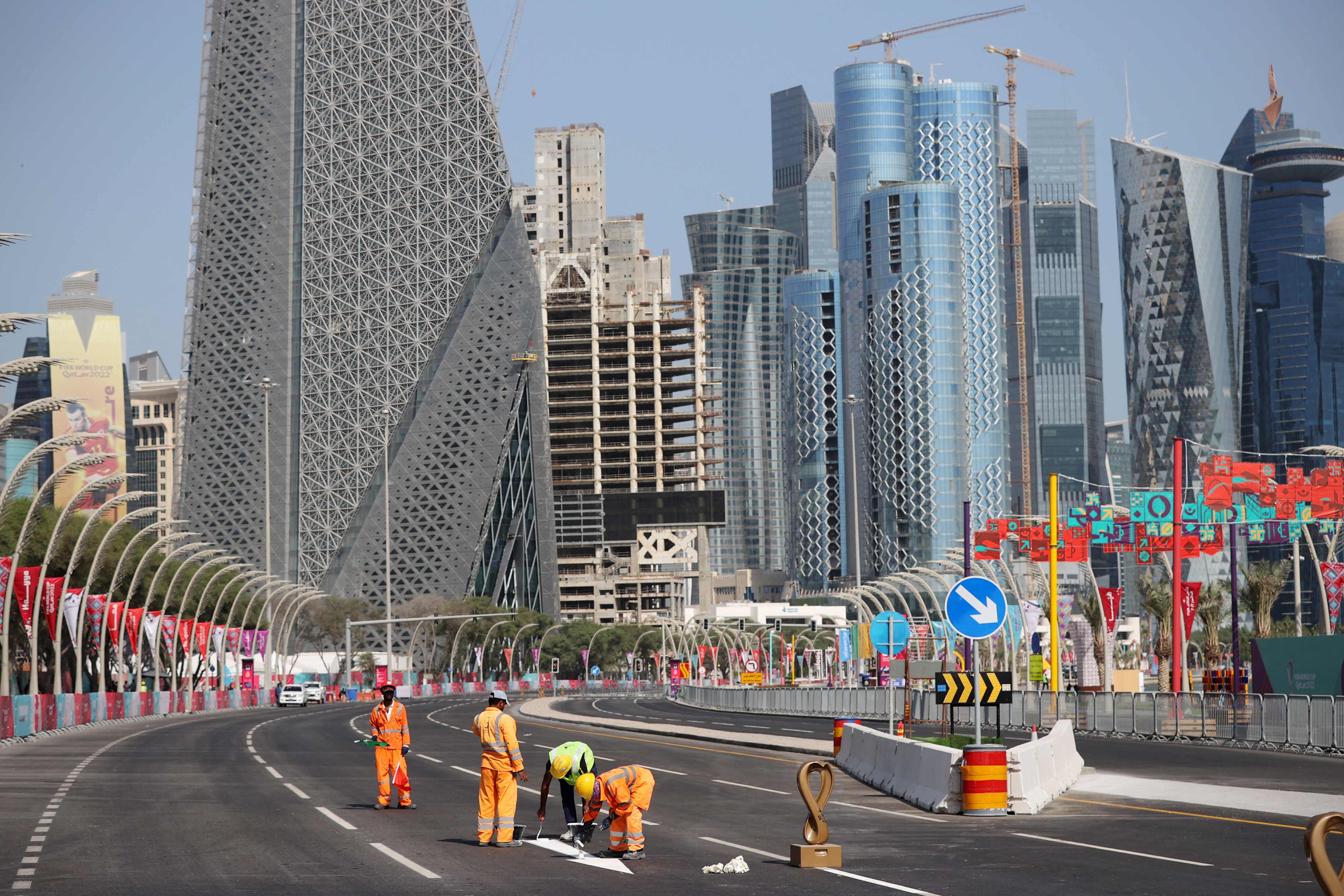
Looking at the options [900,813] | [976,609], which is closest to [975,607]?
[976,609]

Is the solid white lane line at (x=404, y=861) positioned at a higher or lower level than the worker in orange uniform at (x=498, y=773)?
lower

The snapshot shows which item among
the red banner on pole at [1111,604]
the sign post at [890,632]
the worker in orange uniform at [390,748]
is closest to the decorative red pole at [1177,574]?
the sign post at [890,632]

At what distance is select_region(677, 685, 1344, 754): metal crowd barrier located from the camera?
3475 centimetres

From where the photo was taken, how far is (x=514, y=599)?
6870 inches

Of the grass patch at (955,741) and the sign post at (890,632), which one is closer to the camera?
the grass patch at (955,741)

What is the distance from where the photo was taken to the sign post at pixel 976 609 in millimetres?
20875

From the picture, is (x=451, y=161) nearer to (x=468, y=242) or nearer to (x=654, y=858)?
(x=468, y=242)

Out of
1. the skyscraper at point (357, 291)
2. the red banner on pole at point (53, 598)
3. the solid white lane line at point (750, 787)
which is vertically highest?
the skyscraper at point (357, 291)

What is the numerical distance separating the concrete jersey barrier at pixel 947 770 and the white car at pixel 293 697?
207ft

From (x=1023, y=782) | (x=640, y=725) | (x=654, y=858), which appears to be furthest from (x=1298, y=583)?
(x=654, y=858)

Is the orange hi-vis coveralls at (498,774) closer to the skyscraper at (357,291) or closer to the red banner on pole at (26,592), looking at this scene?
the red banner on pole at (26,592)

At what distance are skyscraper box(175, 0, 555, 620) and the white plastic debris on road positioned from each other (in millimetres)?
141364

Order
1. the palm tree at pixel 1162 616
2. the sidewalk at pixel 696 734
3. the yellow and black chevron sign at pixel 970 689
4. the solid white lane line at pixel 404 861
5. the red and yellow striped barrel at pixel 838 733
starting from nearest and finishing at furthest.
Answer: the solid white lane line at pixel 404 861, the yellow and black chevron sign at pixel 970 689, the red and yellow striped barrel at pixel 838 733, the sidewalk at pixel 696 734, the palm tree at pixel 1162 616

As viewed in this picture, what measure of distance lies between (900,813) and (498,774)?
275 inches
